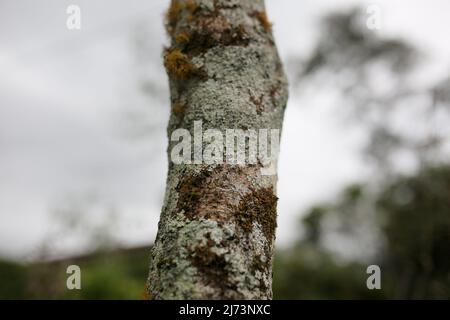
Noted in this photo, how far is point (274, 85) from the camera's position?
1908 millimetres

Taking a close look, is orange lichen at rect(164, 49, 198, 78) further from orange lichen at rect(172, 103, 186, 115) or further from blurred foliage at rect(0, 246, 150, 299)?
blurred foliage at rect(0, 246, 150, 299)

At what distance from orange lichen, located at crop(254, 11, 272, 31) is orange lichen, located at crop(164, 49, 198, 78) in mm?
407

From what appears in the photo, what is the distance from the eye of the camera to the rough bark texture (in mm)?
1365

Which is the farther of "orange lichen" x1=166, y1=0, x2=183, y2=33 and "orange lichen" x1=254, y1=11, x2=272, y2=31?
"orange lichen" x1=166, y1=0, x2=183, y2=33

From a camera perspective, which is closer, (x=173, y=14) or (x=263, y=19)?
(x=263, y=19)

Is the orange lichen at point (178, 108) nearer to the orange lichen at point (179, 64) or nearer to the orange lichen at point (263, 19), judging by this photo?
the orange lichen at point (179, 64)

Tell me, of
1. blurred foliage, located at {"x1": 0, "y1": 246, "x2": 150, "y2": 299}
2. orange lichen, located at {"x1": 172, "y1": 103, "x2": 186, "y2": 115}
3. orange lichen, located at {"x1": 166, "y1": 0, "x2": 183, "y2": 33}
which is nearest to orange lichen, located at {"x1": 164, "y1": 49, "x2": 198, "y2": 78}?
orange lichen, located at {"x1": 172, "y1": 103, "x2": 186, "y2": 115}

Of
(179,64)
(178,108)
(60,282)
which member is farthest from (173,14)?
(60,282)

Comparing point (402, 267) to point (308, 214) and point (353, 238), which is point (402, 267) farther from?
point (308, 214)

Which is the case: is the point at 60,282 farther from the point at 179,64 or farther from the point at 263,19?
the point at 263,19

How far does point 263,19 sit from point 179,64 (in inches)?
18.8

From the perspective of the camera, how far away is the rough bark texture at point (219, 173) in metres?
1.37

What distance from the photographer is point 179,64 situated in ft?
6.20
